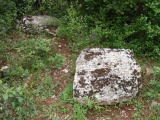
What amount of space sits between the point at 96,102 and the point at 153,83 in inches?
45.6

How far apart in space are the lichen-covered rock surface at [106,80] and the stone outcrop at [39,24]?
5.60ft

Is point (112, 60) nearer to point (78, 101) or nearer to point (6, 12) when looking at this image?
point (78, 101)

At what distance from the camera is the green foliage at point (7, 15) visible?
5551mm

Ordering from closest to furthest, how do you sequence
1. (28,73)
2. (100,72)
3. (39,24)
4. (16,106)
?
(16,106)
(100,72)
(28,73)
(39,24)

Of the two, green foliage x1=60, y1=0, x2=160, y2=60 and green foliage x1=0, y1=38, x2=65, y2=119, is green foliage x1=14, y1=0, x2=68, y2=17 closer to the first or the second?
green foliage x1=60, y1=0, x2=160, y2=60

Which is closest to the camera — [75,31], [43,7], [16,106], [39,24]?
[16,106]

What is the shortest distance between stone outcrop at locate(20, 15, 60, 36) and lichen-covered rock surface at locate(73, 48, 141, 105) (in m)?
1.71

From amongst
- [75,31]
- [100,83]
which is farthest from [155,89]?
[75,31]

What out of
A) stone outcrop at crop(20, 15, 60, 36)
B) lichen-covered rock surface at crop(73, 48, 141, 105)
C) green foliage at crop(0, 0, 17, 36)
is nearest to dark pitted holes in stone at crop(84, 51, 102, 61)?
lichen-covered rock surface at crop(73, 48, 141, 105)

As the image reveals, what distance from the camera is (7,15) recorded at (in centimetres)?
575

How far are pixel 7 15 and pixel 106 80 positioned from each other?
3062 millimetres

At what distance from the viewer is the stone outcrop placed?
5821 mm

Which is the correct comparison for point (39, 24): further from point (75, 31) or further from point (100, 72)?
point (100, 72)

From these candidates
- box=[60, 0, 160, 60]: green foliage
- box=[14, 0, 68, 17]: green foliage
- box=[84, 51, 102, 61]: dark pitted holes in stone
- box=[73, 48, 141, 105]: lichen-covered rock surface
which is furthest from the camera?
box=[14, 0, 68, 17]: green foliage
